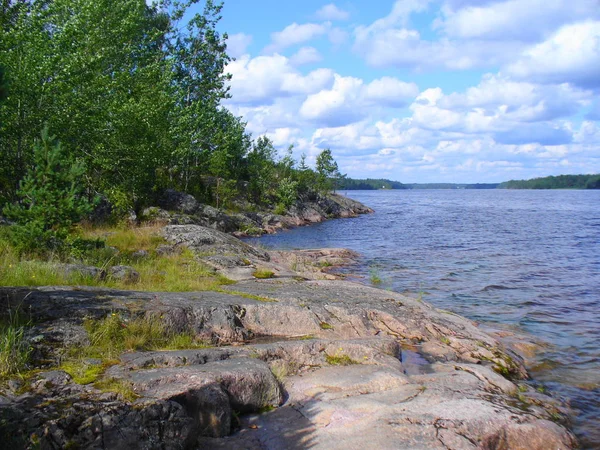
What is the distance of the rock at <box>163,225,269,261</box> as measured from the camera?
18.5 metres

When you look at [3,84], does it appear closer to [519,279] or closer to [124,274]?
[124,274]

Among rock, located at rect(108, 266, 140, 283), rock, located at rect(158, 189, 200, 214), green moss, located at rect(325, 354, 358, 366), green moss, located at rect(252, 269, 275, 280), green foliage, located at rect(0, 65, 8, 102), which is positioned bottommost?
green moss, located at rect(325, 354, 358, 366)

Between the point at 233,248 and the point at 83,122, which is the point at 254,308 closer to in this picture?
the point at 233,248

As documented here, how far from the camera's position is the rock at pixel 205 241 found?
18484 millimetres

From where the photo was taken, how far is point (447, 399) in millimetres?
7180

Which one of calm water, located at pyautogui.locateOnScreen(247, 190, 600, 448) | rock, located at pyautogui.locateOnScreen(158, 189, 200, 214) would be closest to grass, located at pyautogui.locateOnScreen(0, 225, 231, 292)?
calm water, located at pyautogui.locateOnScreen(247, 190, 600, 448)

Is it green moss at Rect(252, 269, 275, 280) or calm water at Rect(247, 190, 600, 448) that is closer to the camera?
calm water at Rect(247, 190, 600, 448)

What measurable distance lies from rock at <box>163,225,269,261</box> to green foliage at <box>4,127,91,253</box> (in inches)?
206

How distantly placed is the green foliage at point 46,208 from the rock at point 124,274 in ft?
7.34

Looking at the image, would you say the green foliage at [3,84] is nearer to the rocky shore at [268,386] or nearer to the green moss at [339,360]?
the rocky shore at [268,386]

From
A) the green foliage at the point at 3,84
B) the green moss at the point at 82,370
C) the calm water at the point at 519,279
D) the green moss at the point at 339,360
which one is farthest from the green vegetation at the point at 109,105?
the calm water at the point at 519,279

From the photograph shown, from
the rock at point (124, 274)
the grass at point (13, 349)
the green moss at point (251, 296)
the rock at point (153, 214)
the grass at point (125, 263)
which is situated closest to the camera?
the grass at point (13, 349)

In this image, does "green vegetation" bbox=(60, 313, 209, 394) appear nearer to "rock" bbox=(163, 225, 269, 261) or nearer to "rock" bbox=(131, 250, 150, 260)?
"rock" bbox=(131, 250, 150, 260)

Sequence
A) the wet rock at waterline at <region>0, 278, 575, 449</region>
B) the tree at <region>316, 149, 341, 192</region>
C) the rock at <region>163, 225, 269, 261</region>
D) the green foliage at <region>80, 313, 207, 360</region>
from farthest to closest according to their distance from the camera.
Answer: the tree at <region>316, 149, 341, 192</region> → the rock at <region>163, 225, 269, 261</region> → the green foliage at <region>80, 313, 207, 360</region> → the wet rock at waterline at <region>0, 278, 575, 449</region>
